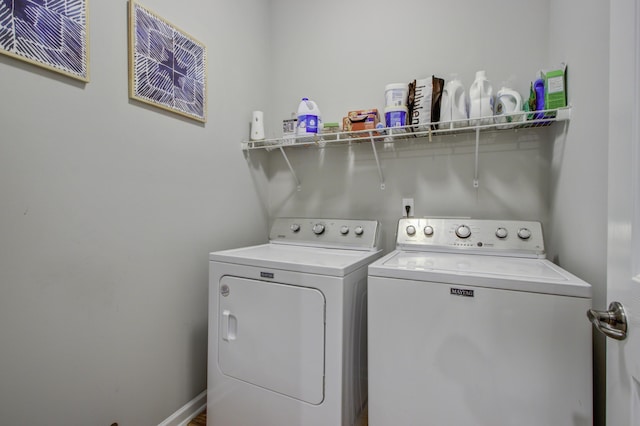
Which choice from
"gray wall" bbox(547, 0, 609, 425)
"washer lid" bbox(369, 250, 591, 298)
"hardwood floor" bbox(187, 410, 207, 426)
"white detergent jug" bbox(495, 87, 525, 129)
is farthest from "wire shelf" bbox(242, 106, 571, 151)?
"hardwood floor" bbox(187, 410, 207, 426)

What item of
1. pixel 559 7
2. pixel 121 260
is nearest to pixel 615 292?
pixel 559 7

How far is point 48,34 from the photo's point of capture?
1.04m

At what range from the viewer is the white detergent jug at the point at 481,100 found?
151cm

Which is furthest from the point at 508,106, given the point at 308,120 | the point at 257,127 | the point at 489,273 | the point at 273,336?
the point at 273,336

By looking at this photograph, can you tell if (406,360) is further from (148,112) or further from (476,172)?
(148,112)

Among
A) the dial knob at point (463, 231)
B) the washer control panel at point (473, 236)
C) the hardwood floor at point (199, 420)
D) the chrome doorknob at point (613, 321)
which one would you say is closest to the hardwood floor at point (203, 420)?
the hardwood floor at point (199, 420)

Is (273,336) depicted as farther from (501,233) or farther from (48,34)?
(48,34)

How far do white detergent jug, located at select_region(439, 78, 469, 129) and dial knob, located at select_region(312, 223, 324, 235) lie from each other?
0.88 metres

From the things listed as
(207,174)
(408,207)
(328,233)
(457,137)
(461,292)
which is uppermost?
(457,137)

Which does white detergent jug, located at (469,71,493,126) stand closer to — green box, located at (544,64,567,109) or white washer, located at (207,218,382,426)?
green box, located at (544,64,567,109)

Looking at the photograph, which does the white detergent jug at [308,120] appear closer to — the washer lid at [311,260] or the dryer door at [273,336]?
the washer lid at [311,260]

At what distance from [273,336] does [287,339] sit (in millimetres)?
71

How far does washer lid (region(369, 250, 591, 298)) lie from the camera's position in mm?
930

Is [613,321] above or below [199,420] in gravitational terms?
above
